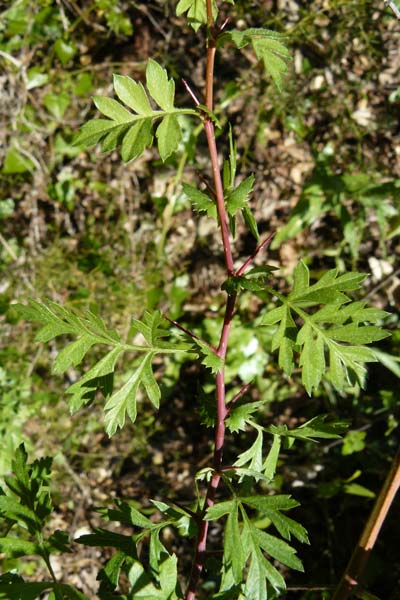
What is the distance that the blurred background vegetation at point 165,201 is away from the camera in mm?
3395

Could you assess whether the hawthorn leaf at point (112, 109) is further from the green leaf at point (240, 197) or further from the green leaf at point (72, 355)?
the green leaf at point (72, 355)

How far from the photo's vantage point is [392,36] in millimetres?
3549

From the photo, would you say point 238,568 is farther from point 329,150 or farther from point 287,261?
point 329,150

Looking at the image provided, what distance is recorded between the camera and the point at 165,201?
143 inches

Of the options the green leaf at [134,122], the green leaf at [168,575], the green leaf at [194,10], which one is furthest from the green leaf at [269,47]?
the green leaf at [168,575]

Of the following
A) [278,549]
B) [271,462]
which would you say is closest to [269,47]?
[271,462]

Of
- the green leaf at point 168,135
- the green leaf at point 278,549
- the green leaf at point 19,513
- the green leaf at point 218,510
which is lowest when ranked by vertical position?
the green leaf at point 19,513

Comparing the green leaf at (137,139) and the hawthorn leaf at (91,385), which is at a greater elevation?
the green leaf at (137,139)

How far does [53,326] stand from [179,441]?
7.09 ft

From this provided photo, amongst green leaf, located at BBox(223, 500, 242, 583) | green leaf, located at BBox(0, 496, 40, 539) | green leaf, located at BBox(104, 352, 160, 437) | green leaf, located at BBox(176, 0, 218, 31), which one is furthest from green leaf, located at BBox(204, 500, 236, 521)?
green leaf, located at BBox(176, 0, 218, 31)

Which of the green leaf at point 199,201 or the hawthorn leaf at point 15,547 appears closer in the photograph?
the green leaf at point 199,201

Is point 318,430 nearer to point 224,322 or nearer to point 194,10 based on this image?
point 224,322

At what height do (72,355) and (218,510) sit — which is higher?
(72,355)

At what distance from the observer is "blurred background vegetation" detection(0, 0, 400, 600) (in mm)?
3395
